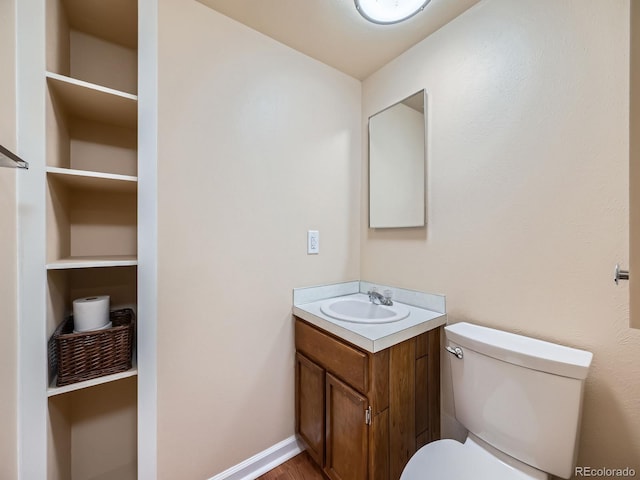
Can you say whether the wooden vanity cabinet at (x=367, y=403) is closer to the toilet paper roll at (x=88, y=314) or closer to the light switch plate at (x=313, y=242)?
the light switch plate at (x=313, y=242)

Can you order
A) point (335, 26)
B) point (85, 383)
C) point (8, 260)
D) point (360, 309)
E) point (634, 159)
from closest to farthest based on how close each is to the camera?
1. point (634, 159)
2. point (8, 260)
3. point (85, 383)
4. point (335, 26)
5. point (360, 309)

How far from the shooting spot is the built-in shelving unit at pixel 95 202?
3.47 ft

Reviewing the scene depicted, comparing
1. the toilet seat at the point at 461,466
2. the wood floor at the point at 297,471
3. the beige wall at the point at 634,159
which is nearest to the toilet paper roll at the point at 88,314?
the wood floor at the point at 297,471

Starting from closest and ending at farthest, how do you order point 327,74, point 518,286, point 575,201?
point 575,201, point 518,286, point 327,74

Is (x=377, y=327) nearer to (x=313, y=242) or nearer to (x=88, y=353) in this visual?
(x=313, y=242)

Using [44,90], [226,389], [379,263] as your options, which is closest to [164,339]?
[226,389]

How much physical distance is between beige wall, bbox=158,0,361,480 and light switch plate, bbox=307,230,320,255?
32mm

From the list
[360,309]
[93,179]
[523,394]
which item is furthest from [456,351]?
[93,179]

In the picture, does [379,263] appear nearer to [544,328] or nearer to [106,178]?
[544,328]

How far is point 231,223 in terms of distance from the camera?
1.35 m

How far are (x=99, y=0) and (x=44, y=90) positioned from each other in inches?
19.4

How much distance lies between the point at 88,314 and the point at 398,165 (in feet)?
5.46

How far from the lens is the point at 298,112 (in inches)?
61.6

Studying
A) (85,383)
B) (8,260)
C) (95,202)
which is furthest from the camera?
(95,202)
